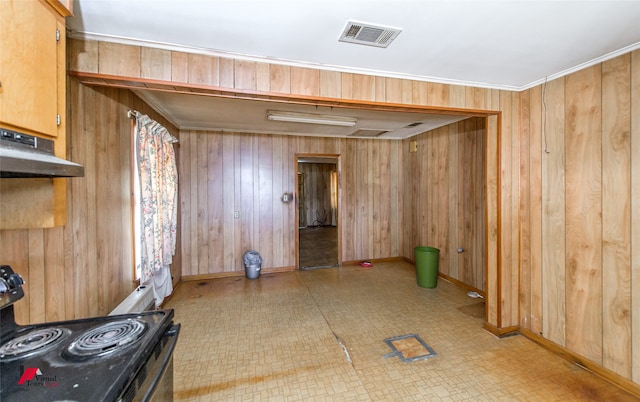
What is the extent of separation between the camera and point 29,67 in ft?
3.32

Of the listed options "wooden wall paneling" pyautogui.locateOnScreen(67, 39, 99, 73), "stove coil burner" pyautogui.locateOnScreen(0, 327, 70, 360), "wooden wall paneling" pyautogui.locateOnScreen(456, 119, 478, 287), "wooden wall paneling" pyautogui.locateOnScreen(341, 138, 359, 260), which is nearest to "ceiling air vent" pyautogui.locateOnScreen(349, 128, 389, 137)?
"wooden wall paneling" pyautogui.locateOnScreen(341, 138, 359, 260)

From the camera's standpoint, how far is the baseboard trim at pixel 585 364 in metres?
1.87

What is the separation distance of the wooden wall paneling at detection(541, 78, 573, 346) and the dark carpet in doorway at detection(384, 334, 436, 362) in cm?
110

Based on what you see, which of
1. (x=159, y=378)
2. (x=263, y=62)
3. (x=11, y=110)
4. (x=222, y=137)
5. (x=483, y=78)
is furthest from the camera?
(x=222, y=137)

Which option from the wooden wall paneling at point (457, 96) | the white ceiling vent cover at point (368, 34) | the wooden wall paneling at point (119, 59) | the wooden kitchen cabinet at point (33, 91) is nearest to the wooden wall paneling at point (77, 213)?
the wooden wall paneling at point (119, 59)

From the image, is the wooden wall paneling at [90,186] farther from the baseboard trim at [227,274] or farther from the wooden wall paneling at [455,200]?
the wooden wall paneling at [455,200]

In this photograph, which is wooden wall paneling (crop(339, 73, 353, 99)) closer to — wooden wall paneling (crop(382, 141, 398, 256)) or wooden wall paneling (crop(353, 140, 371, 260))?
wooden wall paneling (crop(353, 140, 371, 260))

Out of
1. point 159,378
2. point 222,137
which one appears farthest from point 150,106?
point 159,378

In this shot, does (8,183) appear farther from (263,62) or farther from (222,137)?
(222,137)

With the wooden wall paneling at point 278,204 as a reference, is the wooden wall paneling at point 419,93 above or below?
above

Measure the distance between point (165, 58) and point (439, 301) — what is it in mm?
3747

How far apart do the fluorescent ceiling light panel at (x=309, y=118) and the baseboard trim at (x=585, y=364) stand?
3037 mm

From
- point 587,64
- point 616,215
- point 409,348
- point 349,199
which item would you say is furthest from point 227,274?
point 587,64

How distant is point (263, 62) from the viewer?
6.47 feet
